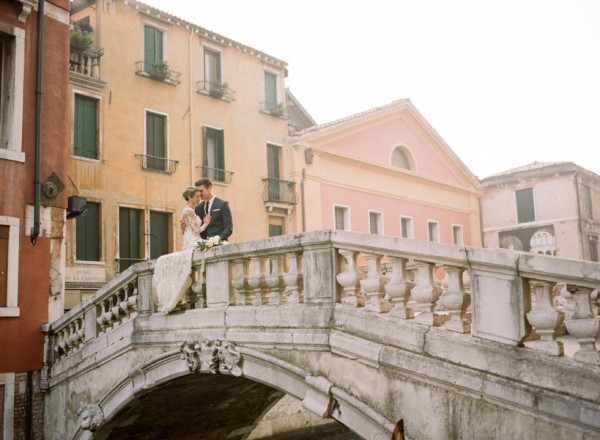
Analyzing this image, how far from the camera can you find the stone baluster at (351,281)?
16.1 feet

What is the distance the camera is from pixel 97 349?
772 centimetres

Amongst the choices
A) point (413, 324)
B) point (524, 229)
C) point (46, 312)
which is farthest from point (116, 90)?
point (524, 229)

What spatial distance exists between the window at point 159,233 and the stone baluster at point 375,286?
35.7ft

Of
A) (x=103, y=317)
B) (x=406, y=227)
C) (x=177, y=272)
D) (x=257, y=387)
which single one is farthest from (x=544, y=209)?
(x=177, y=272)

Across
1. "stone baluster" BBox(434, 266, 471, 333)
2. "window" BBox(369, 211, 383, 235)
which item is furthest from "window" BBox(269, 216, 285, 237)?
"stone baluster" BBox(434, 266, 471, 333)

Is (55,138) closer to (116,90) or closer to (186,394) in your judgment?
(186,394)

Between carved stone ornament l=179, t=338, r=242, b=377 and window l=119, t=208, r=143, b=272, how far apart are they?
26.7ft

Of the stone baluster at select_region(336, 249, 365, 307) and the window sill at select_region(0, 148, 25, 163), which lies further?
the window sill at select_region(0, 148, 25, 163)

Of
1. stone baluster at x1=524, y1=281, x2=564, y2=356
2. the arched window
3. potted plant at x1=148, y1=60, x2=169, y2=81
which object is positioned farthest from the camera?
the arched window

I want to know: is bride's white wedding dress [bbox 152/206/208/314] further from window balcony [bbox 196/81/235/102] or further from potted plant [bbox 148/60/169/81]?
window balcony [bbox 196/81/235/102]

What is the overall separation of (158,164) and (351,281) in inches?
445

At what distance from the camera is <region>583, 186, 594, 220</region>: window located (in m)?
28.5

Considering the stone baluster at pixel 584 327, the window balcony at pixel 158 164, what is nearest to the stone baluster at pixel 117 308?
the stone baluster at pixel 584 327

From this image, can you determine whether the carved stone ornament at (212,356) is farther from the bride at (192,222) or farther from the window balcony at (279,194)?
the window balcony at (279,194)
